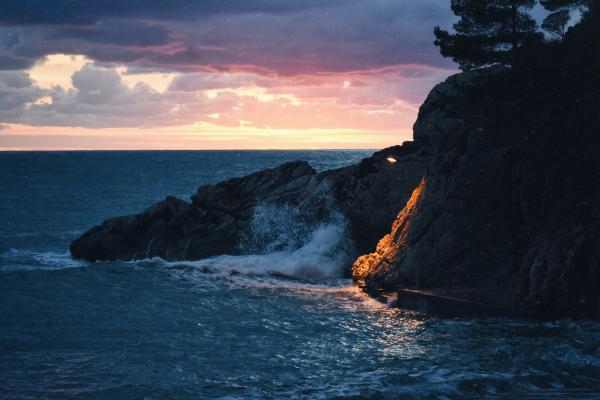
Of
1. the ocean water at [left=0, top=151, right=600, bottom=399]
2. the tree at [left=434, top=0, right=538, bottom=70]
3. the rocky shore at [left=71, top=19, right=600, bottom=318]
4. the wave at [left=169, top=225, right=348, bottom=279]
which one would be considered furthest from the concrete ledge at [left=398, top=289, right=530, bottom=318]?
the tree at [left=434, top=0, right=538, bottom=70]

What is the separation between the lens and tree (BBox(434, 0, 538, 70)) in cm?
2845

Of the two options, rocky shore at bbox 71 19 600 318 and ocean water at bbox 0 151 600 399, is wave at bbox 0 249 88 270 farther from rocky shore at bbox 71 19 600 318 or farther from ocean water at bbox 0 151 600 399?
rocky shore at bbox 71 19 600 318

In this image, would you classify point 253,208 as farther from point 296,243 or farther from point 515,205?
point 515,205

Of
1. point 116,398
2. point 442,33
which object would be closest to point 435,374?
point 116,398

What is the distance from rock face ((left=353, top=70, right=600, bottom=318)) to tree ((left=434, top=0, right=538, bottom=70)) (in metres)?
4.81

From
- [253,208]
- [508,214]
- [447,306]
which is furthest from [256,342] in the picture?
[253,208]

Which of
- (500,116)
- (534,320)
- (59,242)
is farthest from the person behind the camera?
(59,242)

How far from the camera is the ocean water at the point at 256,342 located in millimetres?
12734

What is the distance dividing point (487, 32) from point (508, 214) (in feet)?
36.9

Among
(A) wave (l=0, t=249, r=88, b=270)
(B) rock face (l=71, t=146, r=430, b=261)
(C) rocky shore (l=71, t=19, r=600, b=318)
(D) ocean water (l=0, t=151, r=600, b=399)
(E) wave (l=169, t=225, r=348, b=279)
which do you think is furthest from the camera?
(A) wave (l=0, t=249, r=88, b=270)

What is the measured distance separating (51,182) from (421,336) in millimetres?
112445

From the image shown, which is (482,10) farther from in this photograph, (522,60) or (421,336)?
(421,336)

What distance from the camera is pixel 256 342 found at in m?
16.1

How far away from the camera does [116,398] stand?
12320mm
